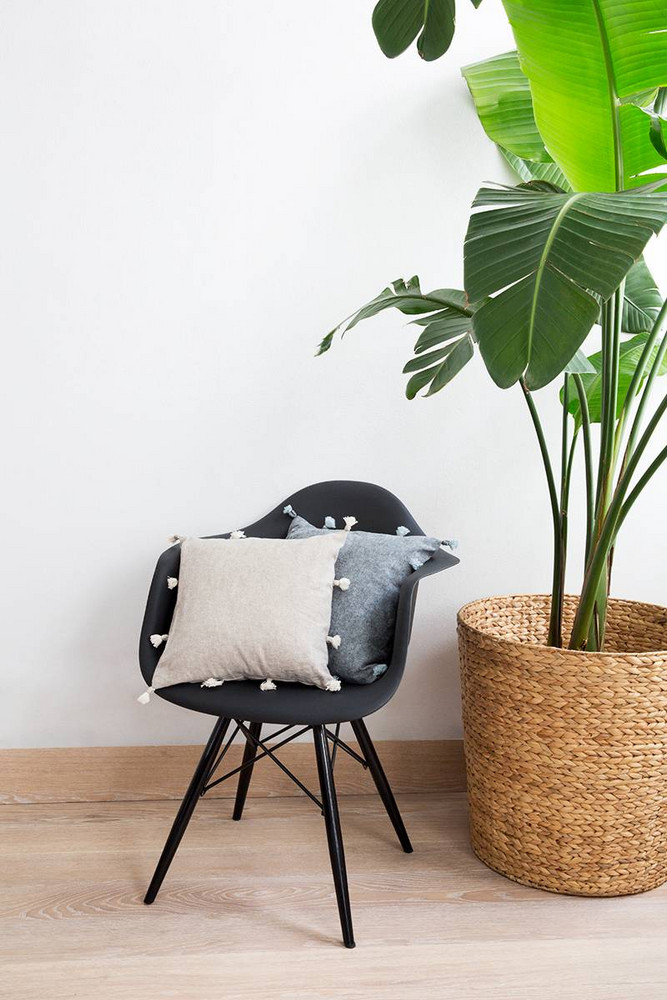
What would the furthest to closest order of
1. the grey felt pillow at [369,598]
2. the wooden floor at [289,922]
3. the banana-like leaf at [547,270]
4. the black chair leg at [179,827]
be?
the grey felt pillow at [369,598], the black chair leg at [179,827], the wooden floor at [289,922], the banana-like leaf at [547,270]

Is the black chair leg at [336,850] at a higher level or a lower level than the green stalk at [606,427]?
lower

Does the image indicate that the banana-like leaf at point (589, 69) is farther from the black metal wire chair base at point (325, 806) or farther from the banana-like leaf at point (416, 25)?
the black metal wire chair base at point (325, 806)

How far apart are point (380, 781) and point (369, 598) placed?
387 millimetres

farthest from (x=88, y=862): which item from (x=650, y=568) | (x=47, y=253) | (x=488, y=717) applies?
(x=650, y=568)

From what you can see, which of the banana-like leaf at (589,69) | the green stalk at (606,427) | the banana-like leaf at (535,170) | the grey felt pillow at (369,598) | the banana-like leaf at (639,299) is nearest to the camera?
the banana-like leaf at (589,69)

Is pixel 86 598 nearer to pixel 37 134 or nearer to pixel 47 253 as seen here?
pixel 47 253

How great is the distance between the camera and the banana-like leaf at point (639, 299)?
5.96ft

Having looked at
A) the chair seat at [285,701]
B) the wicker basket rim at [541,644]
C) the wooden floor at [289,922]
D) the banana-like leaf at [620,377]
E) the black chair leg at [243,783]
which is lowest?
the wooden floor at [289,922]

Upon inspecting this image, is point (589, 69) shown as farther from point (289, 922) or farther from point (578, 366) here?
point (289, 922)

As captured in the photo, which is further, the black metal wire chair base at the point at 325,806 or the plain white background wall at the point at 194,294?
the plain white background wall at the point at 194,294

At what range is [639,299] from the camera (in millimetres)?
1827

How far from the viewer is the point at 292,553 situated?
5.64 feet

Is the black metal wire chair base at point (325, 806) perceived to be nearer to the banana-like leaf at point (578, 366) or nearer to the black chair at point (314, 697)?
the black chair at point (314, 697)

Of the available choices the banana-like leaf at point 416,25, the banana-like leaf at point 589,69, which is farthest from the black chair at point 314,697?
the banana-like leaf at point 416,25
